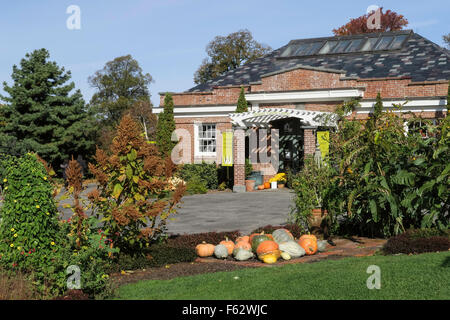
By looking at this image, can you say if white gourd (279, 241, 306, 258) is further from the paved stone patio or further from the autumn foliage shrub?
the paved stone patio

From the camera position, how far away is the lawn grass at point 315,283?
223 inches

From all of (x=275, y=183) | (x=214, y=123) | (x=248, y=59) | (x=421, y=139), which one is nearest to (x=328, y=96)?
(x=275, y=183)

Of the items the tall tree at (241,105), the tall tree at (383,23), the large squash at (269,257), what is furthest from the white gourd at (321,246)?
the tall tree at (383,23)

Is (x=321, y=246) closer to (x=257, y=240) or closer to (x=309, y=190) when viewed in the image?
(x=257, y=240)

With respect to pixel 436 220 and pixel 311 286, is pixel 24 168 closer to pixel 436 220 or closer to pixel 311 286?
pixel 311 286

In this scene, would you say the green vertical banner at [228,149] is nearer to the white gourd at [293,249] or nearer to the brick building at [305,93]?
the brick building at [305,93]

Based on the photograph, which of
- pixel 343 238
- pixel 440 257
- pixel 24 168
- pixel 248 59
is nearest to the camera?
pixel 24 168

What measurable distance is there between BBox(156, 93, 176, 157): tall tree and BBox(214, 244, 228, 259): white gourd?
17.2 m

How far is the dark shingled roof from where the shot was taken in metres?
24.9

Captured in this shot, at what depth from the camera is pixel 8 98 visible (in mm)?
26078

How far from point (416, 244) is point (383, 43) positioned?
2253 centimetres

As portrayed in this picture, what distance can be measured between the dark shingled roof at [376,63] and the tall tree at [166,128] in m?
3.86

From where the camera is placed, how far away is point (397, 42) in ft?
92.5

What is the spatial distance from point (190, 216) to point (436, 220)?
23.8 ft
